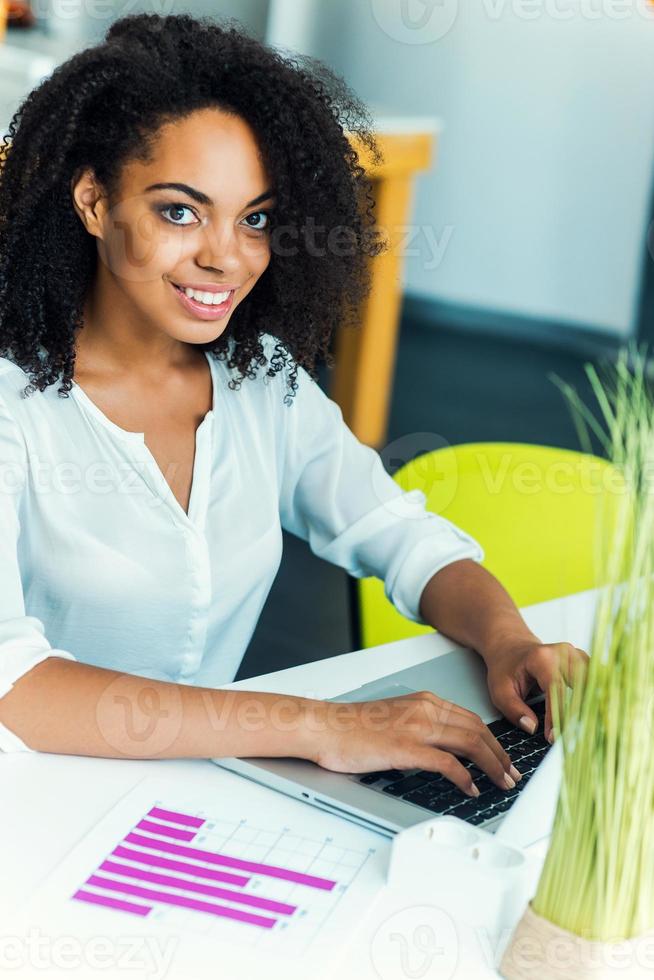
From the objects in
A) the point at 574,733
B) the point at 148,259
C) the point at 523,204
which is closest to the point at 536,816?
the point at 574,733

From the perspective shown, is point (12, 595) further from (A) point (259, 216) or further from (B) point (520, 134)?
(B) point (520, 134)

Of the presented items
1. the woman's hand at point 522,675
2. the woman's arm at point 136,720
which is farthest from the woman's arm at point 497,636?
the woman's arm at point 136,720

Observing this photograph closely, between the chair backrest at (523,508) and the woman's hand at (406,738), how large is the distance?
612 millimetres

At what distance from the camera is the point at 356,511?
5.05 feet

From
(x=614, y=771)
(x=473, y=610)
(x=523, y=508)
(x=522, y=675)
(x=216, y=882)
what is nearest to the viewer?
(x=614, y=771)

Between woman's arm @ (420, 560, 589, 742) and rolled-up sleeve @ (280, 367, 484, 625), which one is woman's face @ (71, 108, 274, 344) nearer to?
rolled-up sleeve @ (280, 367, 484, 625)

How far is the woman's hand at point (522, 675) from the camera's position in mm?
1197

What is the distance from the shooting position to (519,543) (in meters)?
1.74

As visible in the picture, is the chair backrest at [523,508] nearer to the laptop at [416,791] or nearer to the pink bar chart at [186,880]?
the laptop at [416,791]

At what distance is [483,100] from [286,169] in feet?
14.1

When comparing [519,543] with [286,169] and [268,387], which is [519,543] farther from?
[286,169]

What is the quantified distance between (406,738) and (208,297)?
518mm

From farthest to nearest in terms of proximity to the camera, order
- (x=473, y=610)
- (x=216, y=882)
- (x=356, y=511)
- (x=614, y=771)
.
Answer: (x=356, y=511)
(x=473, y=610)
(x=216, y=882)
(x=614, y=771)
